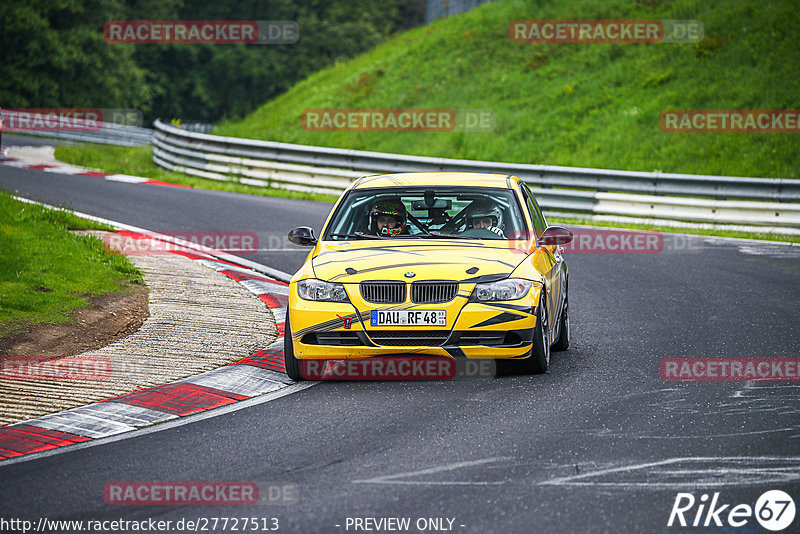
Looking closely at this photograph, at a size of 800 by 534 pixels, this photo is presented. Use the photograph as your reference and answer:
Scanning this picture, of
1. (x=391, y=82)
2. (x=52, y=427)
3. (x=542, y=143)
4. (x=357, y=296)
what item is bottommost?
(x=52, y=427)

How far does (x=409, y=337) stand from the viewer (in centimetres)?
799

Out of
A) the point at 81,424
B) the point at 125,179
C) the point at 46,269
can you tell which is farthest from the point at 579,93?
the point at 81,424

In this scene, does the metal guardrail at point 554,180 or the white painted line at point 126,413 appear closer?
the white painted line at point 126,413

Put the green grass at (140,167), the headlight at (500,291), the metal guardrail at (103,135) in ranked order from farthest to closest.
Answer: the metal guardrail at (103,135)
the green grass at (140,167)
the headlight at (500,291)

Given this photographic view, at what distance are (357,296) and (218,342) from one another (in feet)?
6.44

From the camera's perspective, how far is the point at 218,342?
31.1ft

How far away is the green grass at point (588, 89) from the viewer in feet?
81.7

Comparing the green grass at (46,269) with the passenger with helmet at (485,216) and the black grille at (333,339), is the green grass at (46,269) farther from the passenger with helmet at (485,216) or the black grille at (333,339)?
the passenger with helmet at (485,216)

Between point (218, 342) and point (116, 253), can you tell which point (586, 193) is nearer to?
point (116, 253)

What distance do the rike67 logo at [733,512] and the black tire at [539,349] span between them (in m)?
2.90

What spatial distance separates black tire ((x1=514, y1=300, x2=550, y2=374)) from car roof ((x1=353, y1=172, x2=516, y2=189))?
1.50 m

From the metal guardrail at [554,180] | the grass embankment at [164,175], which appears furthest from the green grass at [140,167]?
the metal guardrail at [554,180]

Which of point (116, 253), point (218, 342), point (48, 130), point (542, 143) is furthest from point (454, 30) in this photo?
point (218, 342)

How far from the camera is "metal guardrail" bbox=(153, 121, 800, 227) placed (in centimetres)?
1920
